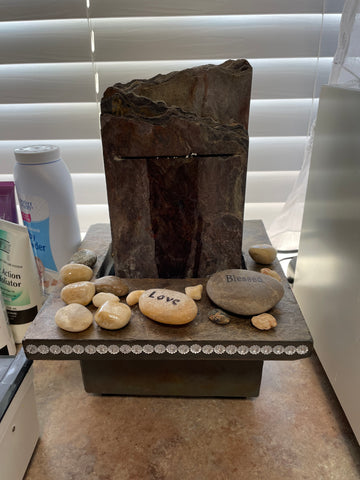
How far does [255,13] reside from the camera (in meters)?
0.72

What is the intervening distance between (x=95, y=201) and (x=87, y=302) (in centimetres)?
38

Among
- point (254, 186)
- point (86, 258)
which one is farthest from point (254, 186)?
point (86, 258)

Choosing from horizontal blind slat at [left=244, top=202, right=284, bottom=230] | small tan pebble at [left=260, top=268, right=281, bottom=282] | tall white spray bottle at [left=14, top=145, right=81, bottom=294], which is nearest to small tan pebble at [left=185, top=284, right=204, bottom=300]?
small tan pebble at [left=260, top=268, right=281, bottom=282]

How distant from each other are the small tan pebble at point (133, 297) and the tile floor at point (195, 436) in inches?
6.3

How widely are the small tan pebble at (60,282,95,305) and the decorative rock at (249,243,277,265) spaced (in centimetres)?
27

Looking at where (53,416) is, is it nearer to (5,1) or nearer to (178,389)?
(178,389)

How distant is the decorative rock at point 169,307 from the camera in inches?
20.0

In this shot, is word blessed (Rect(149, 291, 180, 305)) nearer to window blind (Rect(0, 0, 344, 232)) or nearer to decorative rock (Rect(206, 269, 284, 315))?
decorative rock (Rect(206, 269, 284, 315))

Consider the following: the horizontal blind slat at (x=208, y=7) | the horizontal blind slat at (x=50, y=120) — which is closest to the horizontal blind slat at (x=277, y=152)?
the horizontal blind slat at (x=208, y=7)

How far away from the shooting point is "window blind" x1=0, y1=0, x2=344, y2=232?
0.72 metres

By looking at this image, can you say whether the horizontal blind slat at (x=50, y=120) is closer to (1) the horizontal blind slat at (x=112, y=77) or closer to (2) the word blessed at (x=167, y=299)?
(1) the horizontal blind slat at (x=112, y=77)

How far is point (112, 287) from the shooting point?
1.89ft

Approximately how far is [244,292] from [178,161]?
0.20m

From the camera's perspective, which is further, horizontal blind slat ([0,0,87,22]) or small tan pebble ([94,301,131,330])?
horizontal blind slat ([0,0,87,22])
